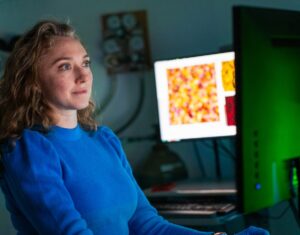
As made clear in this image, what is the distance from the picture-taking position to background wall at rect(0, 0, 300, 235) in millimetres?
2383

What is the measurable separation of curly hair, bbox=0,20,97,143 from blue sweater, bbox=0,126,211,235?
0.05 meters

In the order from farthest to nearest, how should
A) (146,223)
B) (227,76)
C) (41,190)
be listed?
(227,76), (146,223), (41,190)

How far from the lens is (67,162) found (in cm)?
115

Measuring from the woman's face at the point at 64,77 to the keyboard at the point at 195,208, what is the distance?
746 millimetres

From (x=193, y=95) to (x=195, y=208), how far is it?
56 cm

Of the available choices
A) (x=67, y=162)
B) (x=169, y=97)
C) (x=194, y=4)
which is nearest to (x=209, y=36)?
(x=194, y=4)

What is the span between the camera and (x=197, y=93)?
218cm

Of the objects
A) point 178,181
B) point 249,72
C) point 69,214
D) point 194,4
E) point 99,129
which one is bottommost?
point 178,181

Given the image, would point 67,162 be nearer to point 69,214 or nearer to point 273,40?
point 69,214

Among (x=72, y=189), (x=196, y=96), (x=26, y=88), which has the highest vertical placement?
(x=26, y=88)

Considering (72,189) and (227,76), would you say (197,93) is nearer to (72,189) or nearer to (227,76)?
(227,76)

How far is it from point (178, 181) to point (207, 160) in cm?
20

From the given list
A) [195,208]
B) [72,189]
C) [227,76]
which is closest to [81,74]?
[72,189]

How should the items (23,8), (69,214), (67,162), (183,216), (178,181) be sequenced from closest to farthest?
(69,214) < (67,162) < (183,216) < (178,181) < (23,8)
